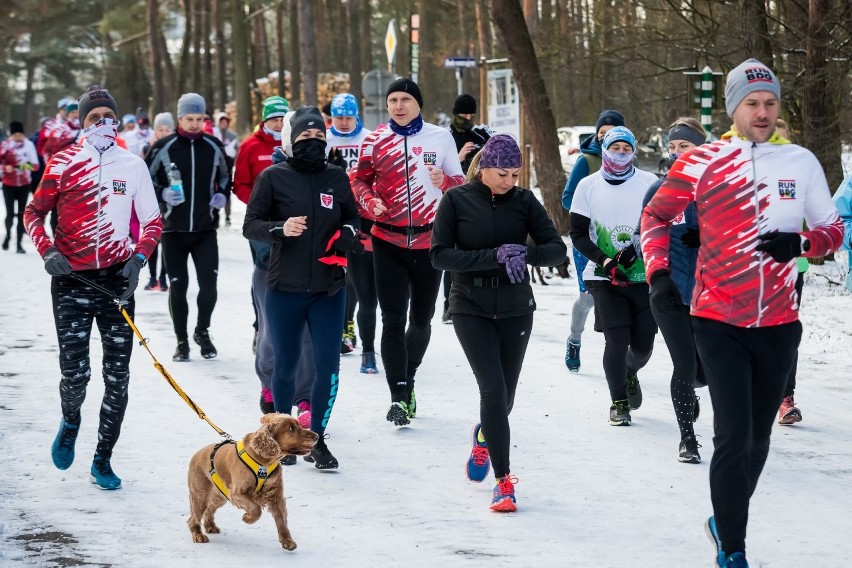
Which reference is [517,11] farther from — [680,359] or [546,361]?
[680,359]

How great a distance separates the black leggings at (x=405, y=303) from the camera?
8.55 metres

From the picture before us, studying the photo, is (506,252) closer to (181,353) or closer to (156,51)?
(181,353)

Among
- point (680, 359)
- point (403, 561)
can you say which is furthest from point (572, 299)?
point (403, 561)

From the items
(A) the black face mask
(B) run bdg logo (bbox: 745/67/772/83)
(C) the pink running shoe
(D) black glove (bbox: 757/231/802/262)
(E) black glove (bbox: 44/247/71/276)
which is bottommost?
(C) the pink running shoe

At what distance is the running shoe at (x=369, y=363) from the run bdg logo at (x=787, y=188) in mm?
5641

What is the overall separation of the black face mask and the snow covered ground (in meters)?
1.73

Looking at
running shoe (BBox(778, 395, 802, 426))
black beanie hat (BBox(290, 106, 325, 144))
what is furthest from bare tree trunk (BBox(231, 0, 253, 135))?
black beanie hat (BBox(290, 106, 325, 144))

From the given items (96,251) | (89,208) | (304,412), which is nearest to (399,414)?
(304,412)

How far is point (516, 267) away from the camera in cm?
648

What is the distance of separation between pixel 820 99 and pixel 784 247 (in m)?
11.1

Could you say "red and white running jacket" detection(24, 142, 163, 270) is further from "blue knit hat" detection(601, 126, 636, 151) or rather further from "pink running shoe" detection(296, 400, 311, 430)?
"blue knit hat" detection(601, 126, 636, 151)

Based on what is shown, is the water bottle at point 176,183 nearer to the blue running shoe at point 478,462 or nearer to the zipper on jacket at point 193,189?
the zipper on jacket at point 193,189

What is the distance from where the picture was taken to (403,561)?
18.7 feet

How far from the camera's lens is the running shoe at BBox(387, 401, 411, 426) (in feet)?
27.8
